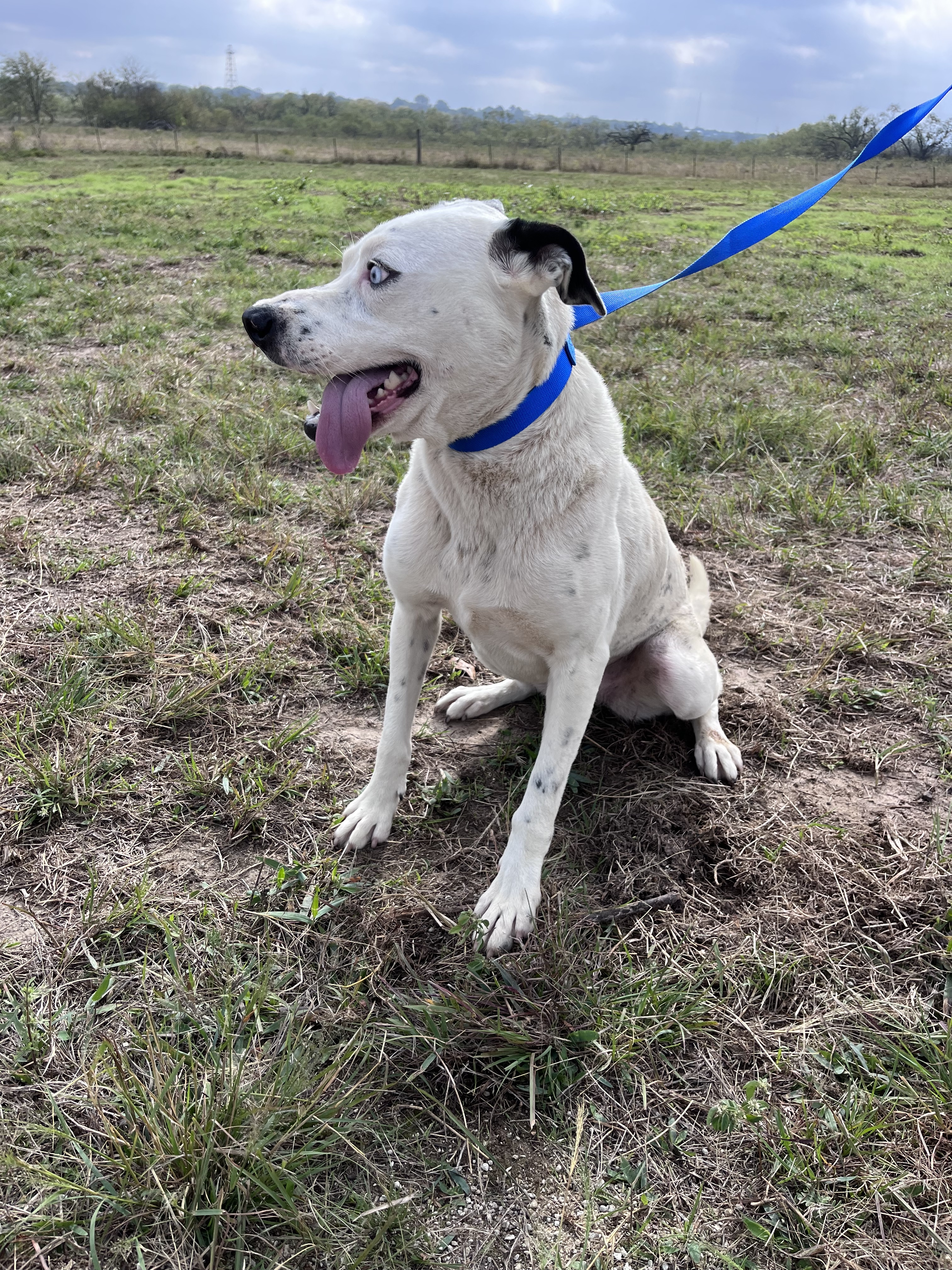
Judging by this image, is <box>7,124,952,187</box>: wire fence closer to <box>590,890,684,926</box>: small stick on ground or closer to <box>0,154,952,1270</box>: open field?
<box>0,154,952,1270</box>: open field

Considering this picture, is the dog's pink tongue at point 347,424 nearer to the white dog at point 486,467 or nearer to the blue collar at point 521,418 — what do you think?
the white dog at point 486,467

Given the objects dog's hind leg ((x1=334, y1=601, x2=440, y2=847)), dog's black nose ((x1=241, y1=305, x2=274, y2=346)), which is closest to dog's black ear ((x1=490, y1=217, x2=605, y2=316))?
dog's black nose ((x1=241, y1=305, x2=274, y2=346))

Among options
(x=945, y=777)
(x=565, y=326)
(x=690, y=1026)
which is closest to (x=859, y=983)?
(x=690, y=1026)

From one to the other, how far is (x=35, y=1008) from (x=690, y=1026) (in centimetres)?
156

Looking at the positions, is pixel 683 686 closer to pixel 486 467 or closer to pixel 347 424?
pixel 486 467

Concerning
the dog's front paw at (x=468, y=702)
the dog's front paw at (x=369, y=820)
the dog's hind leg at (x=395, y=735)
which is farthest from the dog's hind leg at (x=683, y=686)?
the dog's front paw at (x=369, y=820)

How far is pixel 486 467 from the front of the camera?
213cm

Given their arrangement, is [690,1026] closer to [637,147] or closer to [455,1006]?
[455,1006]

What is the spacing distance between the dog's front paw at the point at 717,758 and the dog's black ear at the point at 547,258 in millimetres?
1514

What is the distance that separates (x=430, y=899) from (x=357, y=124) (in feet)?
214

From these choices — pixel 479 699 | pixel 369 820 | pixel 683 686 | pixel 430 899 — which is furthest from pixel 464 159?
pixel 430 899

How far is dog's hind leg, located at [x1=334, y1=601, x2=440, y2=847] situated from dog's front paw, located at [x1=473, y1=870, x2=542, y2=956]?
1.37ft

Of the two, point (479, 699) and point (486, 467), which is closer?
point (486, 467)

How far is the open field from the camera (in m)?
1.59
